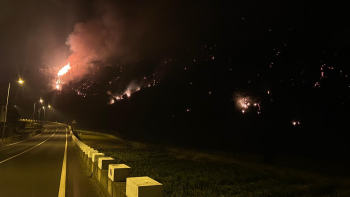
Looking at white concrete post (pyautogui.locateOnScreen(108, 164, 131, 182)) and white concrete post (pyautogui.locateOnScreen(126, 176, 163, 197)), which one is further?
white concrete post (pyautogui.locateOnScreen(108, 164, 131, 182))

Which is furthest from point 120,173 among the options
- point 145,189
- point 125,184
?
point 145,189

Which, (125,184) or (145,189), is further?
(125,184)

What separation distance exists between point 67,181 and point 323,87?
18.3 meters

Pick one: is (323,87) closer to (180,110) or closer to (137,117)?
(180,110)

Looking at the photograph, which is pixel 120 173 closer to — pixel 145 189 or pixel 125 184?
pixel 125 184

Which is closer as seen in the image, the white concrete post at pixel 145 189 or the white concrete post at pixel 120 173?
the white concrete post at pixel 145 189

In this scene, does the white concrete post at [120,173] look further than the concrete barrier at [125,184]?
Yes

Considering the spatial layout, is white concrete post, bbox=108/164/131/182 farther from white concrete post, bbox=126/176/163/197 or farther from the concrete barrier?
white concrete post, bbox=126/176/163/197

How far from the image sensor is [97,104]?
111 m

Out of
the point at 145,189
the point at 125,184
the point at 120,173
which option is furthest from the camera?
the point at 120,173

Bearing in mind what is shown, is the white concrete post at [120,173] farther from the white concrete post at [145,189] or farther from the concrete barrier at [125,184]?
the white concrete post at [145,189]

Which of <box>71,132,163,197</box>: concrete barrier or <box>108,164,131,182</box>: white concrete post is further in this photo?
<box>108,164,131,182</box>: white concrete post

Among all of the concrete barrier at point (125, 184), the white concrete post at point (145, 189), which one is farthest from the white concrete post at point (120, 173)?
the white concrete post at point (145, 189)

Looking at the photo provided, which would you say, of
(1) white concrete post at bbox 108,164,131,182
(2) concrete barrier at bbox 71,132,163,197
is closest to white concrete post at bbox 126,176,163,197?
(2) concrete barrier at bbox 71,132,163,197
